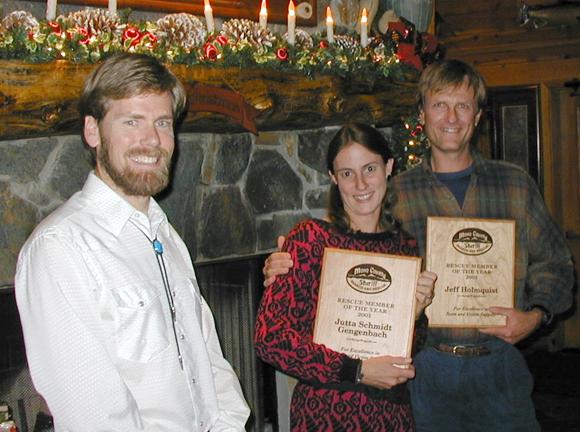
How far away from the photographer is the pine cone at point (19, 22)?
8.00 ft

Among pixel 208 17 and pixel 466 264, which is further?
pixel 208 17

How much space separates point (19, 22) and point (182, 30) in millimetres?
631

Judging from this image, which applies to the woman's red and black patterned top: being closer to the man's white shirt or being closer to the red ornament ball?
the man's white shirt

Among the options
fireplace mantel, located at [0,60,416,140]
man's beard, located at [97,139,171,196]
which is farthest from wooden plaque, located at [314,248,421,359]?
fireplace mantel, located at [0,60,416,140]

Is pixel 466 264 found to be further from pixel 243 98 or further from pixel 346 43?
pixel 346 43

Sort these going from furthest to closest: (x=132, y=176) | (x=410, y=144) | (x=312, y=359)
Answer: (x=410, y=144)
(x=312, y=359)
(x=132, y=176)

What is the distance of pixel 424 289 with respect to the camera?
7.07ft

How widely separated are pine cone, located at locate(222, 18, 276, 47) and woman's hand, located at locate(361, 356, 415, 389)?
1546 millimetres

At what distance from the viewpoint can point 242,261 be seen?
3.45m

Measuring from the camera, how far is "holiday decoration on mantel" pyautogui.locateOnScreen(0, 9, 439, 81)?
2.47 metres

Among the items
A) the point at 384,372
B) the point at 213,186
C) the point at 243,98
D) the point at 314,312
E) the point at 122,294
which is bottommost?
the point at 384,372

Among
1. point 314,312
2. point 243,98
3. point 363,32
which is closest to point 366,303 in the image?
point 314,312

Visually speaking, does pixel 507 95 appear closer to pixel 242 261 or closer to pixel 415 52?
pixel 415 52

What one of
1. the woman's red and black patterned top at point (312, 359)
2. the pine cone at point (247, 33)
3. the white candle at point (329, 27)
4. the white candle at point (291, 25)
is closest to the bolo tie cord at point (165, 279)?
the woman's red and black patterned top at point (312, 359)
